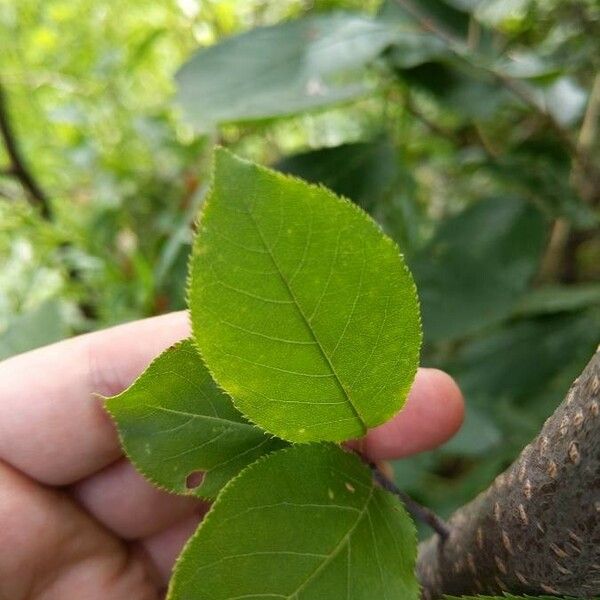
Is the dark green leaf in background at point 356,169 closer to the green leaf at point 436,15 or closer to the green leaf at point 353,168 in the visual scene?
the green leaf at point 353,168

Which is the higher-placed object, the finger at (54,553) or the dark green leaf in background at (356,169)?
the dark green leaf in background at (356,169)

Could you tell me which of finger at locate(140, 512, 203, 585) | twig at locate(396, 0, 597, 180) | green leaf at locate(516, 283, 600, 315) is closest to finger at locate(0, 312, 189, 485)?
finger at locate(140, 512, 203, 585)

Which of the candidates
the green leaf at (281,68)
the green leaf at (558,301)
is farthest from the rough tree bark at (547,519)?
the green leaf at (558,301)

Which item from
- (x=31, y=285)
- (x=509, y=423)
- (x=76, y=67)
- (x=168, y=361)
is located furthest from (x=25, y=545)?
(x=76, y=67)

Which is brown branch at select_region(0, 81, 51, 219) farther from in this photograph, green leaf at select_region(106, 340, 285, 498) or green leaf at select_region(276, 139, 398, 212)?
green leaf at select_region(106, 340, 285, 498)

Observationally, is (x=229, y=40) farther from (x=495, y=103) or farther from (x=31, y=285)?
(x=31, y=285)
